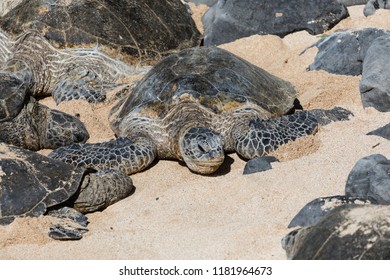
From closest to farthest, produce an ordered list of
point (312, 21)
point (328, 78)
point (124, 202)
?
point (124, 202) → point (328, 78) → point (312, 21)

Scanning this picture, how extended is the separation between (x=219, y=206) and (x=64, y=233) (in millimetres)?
1191

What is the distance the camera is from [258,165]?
7859 mm

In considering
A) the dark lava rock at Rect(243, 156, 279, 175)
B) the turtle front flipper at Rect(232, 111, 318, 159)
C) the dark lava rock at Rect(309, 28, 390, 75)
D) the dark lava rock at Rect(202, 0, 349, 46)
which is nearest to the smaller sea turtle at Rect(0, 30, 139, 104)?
→ the dark lava rock at Rect(202, 0, 349, 46)

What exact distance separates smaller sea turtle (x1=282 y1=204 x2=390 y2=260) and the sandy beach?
1.39 ft

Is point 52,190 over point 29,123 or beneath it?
over

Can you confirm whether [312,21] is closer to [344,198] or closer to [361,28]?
[361,28]

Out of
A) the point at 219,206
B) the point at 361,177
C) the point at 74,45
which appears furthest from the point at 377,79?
the point at 74,45

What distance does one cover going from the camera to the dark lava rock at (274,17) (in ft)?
36.7

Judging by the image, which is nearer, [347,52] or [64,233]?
[64,233]

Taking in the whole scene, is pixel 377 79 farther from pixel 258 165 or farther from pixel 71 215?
pixel 71 215

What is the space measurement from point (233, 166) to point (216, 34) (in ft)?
11.7

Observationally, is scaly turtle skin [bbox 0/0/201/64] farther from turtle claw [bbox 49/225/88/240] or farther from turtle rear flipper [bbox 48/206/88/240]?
turtle claw [bbox 49/225/88/240]

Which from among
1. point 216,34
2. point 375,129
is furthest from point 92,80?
point 375,129

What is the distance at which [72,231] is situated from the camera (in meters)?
7.02
